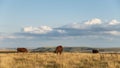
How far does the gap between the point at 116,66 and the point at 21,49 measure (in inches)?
1462

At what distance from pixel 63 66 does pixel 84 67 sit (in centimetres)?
151

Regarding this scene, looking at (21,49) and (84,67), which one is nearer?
(84,67)

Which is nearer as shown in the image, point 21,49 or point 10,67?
point 10,67

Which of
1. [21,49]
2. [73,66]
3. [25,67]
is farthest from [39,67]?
[21,49]

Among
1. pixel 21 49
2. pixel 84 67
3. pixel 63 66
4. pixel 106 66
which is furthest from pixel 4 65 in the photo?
pixel 21 49

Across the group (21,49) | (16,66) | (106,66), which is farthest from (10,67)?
(21,49)

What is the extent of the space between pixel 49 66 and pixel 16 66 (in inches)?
91.8

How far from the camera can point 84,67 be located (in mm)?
21000

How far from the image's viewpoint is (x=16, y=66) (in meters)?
20.9

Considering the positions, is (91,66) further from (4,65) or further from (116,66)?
(4,65)

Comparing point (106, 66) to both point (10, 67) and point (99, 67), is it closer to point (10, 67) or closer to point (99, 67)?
point (99, 67)

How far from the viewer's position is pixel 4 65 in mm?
20797

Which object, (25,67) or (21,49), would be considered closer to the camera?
(25,67)

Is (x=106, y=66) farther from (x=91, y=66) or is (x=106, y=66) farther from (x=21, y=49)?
(x=21, y=49)
